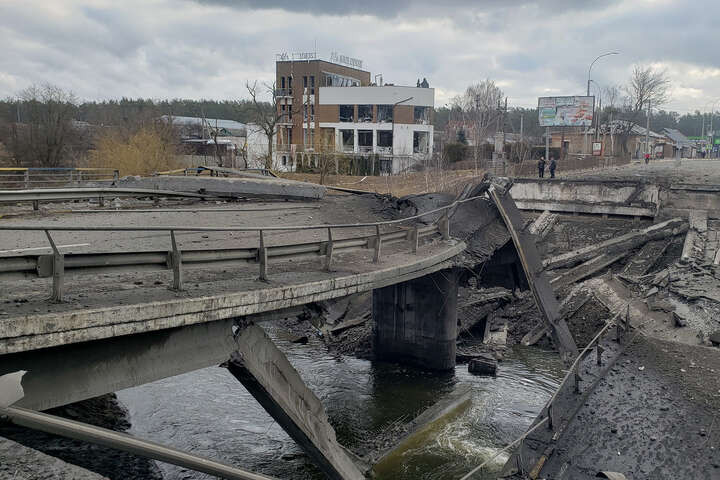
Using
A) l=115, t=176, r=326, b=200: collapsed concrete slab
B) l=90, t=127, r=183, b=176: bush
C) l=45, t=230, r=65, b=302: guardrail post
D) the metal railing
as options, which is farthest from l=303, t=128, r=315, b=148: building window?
l=45, t=230, r=65, b=302: guardrail post

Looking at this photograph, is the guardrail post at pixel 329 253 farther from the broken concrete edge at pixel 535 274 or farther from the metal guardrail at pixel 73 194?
the broken concrete edge at pixel 535 274

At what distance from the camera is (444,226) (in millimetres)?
16031

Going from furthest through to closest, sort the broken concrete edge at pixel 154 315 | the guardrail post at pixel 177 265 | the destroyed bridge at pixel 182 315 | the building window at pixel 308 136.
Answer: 1. the building window at pixel 308 136
2. the guardrail post at pixel 177 265
3. the destroyed bridge at pixel 182 315
4. the broken concrete edge at pixel 154 315

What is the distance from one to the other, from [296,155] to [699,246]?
3808cm

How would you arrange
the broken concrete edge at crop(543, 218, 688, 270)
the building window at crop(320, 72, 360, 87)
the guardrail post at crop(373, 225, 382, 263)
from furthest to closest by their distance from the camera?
the building window at crop(320, 72, 360, 87) < the broken concrete edge at crop(543, 218, 688, 270) < the guardrail post at crop(373, 225, 382, 263)

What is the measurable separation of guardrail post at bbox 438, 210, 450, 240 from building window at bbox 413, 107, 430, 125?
1913 inches

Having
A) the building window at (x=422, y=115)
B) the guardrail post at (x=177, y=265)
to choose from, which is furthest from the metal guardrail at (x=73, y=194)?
the building window at (x=422, y=115)

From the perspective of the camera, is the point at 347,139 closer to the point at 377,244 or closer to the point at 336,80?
the point at 336,80

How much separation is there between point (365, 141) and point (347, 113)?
11.5ft

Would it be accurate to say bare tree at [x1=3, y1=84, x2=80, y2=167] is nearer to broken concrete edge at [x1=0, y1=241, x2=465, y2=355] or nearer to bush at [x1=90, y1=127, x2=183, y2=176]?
bush at [x1=90, y1=127, x2=183, y2=176]

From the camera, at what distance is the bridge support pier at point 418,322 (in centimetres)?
1791

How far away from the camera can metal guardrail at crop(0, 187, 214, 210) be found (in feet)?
44.5

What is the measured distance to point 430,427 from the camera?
13.9 meters

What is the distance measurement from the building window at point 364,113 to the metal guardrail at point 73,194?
46.7 metres
